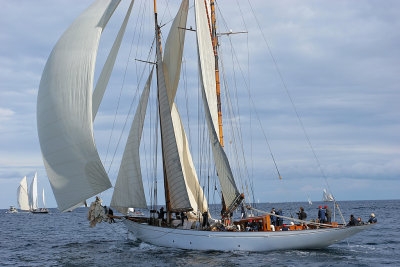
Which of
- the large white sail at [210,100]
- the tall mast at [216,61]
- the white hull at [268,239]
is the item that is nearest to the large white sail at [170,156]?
the white hull at [268,239]

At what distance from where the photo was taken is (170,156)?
3086cm

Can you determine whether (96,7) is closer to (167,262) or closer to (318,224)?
(167,262)

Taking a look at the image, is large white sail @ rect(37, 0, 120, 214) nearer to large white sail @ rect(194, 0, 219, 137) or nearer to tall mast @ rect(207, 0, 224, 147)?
large white sail @ rect(194, 0, 219, 137)

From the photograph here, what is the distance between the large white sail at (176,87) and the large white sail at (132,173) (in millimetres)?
1768

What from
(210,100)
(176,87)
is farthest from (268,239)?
(176,87)

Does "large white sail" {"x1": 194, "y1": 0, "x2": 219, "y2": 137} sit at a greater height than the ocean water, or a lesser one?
greater

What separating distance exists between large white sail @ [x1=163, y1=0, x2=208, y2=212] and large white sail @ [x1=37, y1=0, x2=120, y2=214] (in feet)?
20.2

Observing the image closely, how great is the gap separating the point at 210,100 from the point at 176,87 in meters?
5.98

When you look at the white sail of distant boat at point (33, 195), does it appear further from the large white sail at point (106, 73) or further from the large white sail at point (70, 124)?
the large white sail at point (70, 124)

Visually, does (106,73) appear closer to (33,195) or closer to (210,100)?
(210,100)

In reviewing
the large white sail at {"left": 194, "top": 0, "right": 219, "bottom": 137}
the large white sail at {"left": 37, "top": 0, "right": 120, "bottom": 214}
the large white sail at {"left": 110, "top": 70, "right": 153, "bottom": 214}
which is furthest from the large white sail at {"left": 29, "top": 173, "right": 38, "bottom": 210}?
the large white sail at {"left": 194, "top": 0, "right": 219, "bottom": 137}

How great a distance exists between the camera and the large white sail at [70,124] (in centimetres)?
2698

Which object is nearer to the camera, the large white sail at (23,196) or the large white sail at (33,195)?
the large white sail at (33,195)

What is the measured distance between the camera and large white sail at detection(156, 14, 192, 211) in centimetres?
3025
